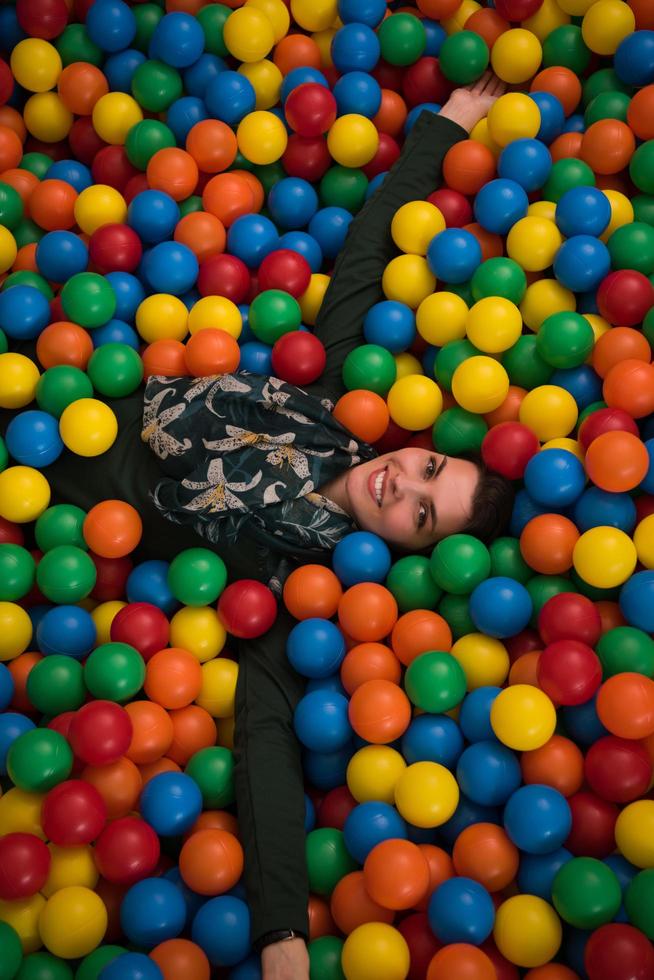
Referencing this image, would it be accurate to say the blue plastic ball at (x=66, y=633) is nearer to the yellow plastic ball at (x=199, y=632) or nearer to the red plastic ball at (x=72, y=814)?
the yellow plastic ball at (x=199, y=632)

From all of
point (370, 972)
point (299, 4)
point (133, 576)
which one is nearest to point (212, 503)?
point (133, 576)

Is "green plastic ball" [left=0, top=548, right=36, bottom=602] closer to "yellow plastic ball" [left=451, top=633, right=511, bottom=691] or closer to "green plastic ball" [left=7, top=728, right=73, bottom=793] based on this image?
"green plastic ball" [left=7, top=728, right=73, bottom=793]

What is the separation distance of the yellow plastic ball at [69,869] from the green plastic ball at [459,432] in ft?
3.62

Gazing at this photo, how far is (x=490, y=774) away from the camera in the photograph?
5.56ft

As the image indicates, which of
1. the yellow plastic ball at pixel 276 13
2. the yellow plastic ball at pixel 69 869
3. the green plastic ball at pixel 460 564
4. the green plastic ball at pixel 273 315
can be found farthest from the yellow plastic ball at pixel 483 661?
the yellow plastic ball at pixel 276 13

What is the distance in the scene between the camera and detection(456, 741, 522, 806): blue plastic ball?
169 centimetres

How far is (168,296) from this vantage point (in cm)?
233

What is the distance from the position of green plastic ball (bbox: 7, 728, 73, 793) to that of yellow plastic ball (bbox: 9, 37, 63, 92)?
175cm

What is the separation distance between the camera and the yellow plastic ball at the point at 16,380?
6.98 feet

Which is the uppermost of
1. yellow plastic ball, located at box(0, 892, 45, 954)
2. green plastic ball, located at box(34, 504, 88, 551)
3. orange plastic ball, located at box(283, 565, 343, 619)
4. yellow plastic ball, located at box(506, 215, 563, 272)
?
yellow plastic ball, located at box(506, 215, 563, 272)

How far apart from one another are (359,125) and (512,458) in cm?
101

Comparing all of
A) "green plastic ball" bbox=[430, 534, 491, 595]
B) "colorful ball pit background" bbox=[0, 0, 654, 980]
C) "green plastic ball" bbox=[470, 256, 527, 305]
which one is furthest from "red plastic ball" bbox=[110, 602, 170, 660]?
"green plastic ball" bbox=[470, 256, 527, 305]

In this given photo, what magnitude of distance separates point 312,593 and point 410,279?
2.66ft

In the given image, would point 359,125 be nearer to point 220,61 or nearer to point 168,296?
point 220,61
